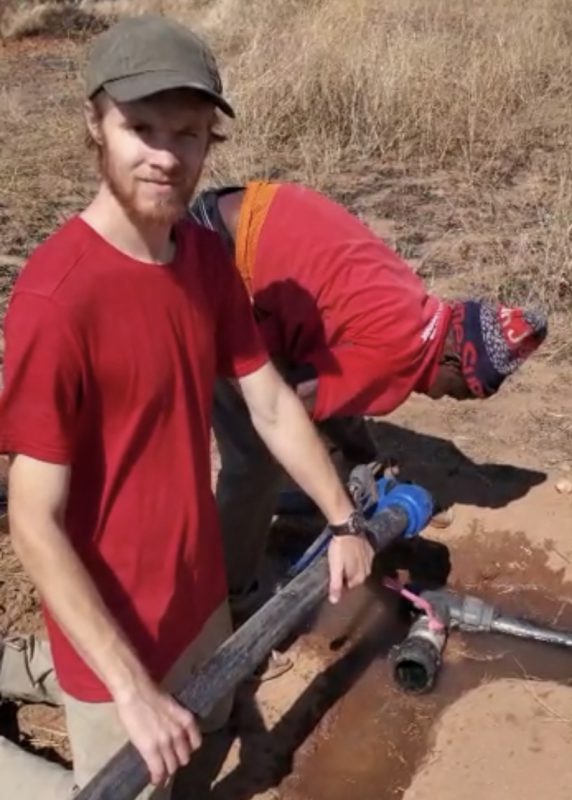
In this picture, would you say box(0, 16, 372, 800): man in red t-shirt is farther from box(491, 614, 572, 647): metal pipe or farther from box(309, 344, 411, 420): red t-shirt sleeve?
box(491, 614, 572, 647): metal pipe

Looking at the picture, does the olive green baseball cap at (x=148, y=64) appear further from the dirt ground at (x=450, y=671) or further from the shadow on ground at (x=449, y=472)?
the shadow on ground at (x=449, y=472)

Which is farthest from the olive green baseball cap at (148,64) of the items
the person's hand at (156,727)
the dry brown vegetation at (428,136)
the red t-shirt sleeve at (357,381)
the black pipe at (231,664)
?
the dry brown vegetation at (428,136)

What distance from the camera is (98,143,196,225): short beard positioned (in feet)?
6.57

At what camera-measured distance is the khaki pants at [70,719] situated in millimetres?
2436

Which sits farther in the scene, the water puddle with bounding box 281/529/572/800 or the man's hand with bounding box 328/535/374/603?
the water puddle with bounding box 281/529/572/800

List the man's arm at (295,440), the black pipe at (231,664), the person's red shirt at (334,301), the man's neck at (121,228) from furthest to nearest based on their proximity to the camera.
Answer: the person's red shirt at (334,301)
the man's arm at (295,440)
the black pipe at (231,664)
the man's neck at (121,228)

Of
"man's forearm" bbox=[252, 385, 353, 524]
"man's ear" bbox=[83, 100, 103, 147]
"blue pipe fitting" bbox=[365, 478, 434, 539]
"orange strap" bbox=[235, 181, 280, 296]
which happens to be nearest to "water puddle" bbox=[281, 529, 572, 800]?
"blue pipe fitting" bbox=[365, 478, 434, 539]

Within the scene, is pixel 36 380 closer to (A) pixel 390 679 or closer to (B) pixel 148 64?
(B) pixel 148 64

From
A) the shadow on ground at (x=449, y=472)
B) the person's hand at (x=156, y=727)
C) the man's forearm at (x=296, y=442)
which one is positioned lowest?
the shadow on ground at (x=449, y=472)

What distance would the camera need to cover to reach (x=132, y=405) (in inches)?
83.9

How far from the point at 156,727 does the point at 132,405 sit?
0.55 m

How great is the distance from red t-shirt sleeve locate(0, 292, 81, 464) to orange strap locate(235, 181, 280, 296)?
1316mm

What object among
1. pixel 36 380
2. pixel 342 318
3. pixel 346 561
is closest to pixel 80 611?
pixel 36 380

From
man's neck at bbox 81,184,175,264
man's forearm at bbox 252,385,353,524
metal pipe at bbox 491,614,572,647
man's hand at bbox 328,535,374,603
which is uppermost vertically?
man's neck at bbox 81,184,175,264
